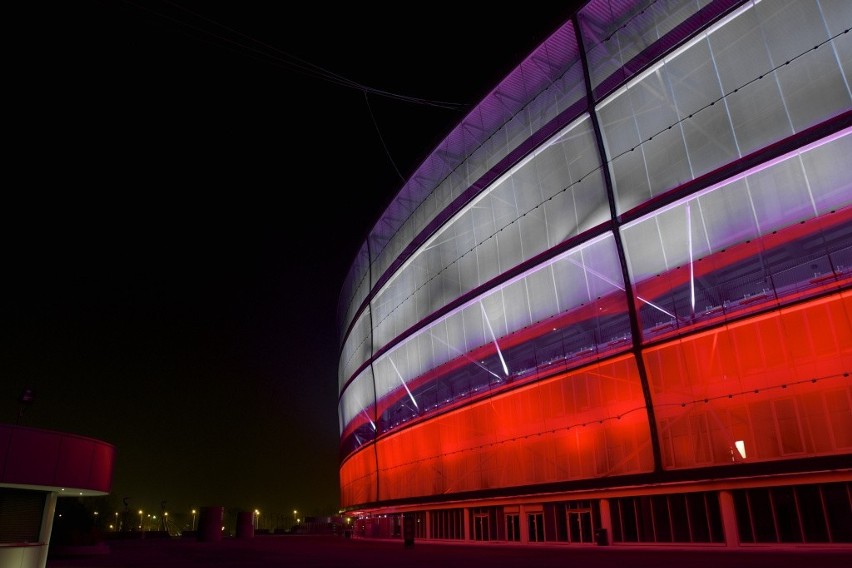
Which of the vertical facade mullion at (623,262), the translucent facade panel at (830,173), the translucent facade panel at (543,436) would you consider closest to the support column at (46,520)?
the translucent facade panel at (543,436)

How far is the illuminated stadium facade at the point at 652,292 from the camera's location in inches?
639

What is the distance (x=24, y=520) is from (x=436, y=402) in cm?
1756

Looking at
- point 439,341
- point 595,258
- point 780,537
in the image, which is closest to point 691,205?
point 595,258

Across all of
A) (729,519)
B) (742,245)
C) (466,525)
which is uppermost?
(742,245)

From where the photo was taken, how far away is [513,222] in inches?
1027

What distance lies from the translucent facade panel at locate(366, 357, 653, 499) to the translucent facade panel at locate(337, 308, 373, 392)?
11.5 meters

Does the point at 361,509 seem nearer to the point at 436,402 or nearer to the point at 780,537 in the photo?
the point at 436,402

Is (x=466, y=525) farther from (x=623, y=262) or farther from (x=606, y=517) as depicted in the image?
(x=623, y=262)

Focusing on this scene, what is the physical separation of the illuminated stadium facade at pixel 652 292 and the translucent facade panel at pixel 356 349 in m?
10.8

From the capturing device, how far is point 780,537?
53.2 feet

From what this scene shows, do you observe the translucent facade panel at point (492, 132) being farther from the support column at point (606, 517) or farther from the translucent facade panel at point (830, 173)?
the support column at point (606, 517)

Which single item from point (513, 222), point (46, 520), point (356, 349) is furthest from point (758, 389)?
point (356, 349)

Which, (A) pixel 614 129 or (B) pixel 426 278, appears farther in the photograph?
(B) pixel 426 278

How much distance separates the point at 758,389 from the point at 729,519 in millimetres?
3996
